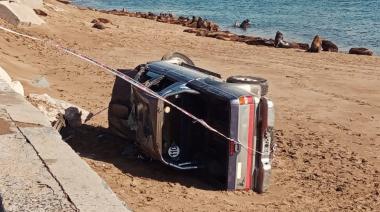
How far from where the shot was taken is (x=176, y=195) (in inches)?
270

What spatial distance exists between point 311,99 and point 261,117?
26.1 feet

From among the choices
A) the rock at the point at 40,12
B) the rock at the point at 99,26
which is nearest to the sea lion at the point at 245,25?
the rock at the point at 99,26

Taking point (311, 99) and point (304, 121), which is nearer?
point (304, 121)

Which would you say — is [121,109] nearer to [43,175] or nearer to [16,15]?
[43,175]

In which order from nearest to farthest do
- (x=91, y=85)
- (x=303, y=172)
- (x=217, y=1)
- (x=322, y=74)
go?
(x=303, y=172) < (x=91, y=85) < (x=322, y=74) < (x=217, y=1)

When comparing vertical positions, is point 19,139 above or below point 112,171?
above

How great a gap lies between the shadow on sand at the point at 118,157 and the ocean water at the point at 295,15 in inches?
757

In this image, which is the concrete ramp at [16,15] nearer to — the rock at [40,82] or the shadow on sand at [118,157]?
the rock at [40,82]

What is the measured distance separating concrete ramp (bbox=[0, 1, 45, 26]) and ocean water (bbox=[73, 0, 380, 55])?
517 inches

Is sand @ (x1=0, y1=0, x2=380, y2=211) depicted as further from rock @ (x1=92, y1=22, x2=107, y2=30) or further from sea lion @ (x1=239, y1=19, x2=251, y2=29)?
sea lion @ (x1=239, y1=19, x2=251, y2=29)

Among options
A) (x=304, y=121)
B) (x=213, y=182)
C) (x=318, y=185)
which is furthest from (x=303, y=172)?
(x=304, y=121)

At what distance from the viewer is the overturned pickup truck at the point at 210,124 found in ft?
22.2

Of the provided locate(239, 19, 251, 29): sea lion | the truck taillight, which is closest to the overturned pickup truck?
the truck taillight

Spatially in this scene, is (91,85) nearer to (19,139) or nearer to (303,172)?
(303,172)
